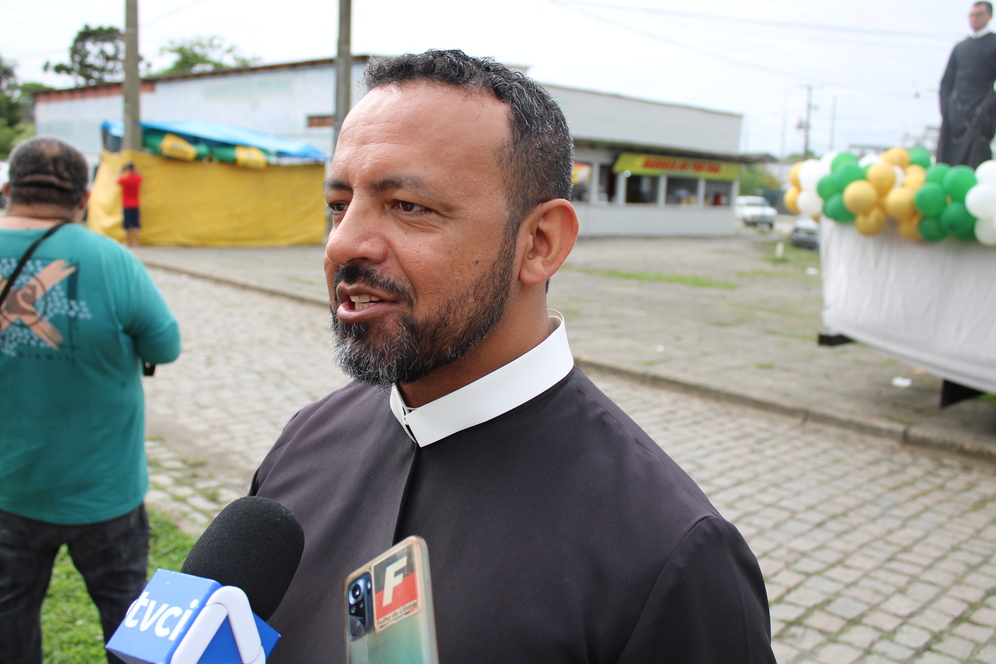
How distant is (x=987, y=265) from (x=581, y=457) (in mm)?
6390

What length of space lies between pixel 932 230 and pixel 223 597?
687cm

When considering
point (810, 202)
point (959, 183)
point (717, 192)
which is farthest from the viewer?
point (717, 192)

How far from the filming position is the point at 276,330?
10438mm

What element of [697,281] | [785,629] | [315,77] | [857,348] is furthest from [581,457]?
[315,77]

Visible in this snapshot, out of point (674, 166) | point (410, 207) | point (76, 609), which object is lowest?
point (76, 609)

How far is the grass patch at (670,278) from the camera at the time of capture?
17609mm

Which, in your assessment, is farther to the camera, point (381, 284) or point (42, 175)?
point (42, 175)

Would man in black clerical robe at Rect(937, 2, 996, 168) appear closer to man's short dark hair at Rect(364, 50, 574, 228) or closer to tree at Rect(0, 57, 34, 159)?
man's short dark hair at Rect(364, 50, 574, 228)

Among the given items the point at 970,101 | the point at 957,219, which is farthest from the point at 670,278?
the point at 957,219

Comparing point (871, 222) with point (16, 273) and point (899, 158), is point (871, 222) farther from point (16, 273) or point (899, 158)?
point (16, 273)

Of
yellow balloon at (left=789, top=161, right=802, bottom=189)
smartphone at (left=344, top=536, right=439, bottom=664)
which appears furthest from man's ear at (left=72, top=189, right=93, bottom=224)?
yellow balloon at (left=789, top=161, right=802, bottom=189)

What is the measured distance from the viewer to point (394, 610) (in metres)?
1.02

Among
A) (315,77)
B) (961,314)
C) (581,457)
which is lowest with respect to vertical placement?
(961,314)

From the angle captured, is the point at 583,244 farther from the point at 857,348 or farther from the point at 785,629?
the point at 785,629
